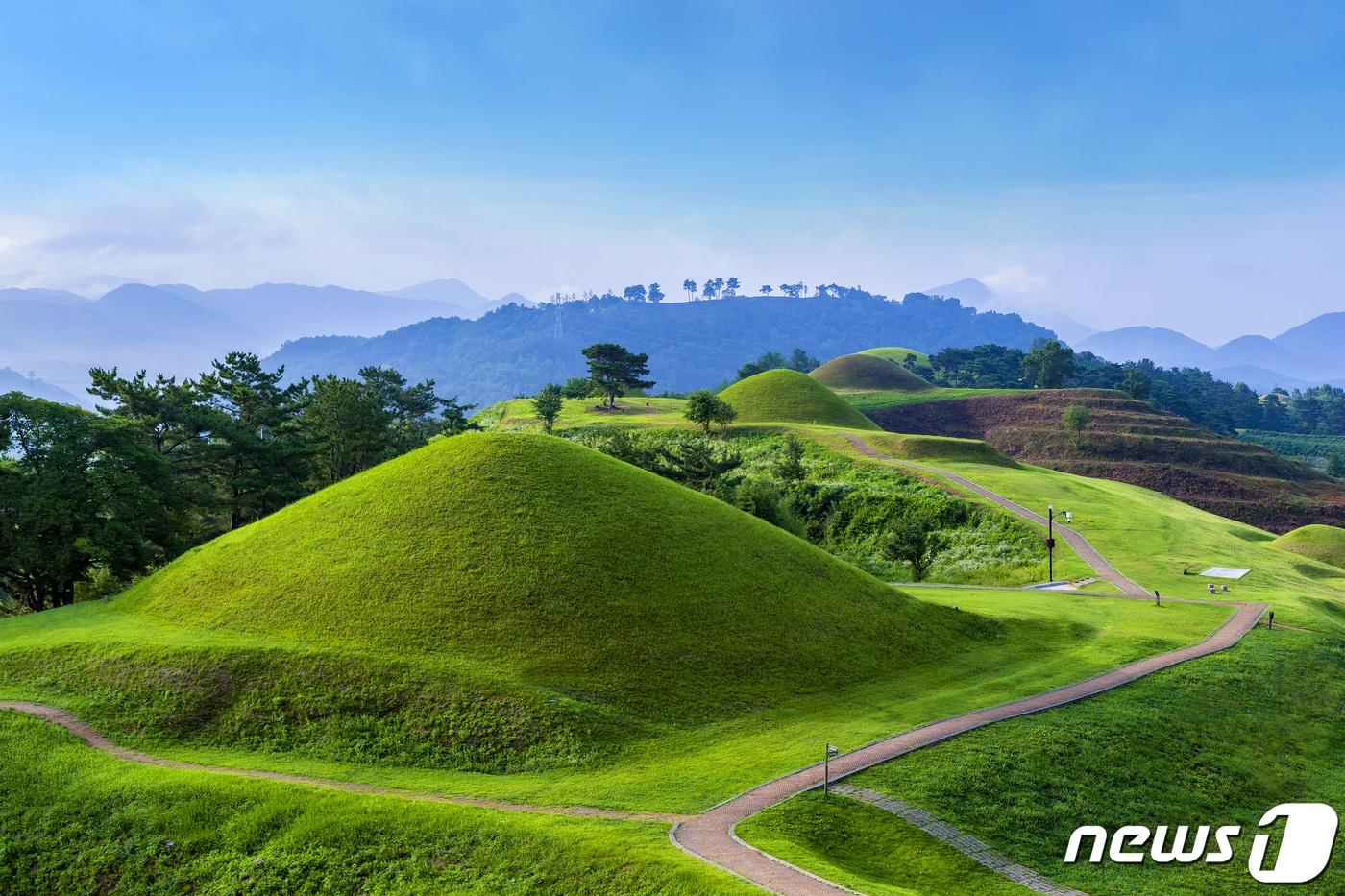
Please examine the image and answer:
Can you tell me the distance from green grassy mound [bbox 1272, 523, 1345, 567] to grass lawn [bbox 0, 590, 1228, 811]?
54.6 metres

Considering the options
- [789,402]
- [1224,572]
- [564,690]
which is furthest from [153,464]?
[789,402]

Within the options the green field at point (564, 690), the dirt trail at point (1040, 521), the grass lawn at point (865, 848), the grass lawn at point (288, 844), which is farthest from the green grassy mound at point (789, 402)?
the grass lawn at point (288, 844)

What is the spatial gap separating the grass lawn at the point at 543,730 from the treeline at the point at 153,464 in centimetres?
1252

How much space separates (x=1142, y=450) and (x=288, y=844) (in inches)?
5535

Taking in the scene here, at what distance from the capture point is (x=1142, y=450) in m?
130

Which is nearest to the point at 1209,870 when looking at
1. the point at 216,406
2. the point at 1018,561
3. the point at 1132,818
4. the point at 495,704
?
the point at 1132,818

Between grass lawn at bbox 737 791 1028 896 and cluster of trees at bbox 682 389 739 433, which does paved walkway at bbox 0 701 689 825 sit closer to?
grass lawn at bbox 737 791 1028 896

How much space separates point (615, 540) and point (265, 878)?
67.1 feet

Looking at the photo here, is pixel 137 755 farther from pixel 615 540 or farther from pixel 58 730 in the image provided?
pixel 615 540

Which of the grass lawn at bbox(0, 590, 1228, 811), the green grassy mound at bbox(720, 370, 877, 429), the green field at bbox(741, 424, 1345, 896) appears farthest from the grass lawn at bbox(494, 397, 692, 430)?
the green field at bbox(741, 424, 1345, 896)

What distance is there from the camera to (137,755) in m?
25.0

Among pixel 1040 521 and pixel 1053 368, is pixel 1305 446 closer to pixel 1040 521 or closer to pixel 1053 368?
pixel 1053 368

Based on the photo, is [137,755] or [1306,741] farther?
[1306,741]

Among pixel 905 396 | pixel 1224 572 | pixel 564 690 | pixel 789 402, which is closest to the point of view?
pixel 564 690
